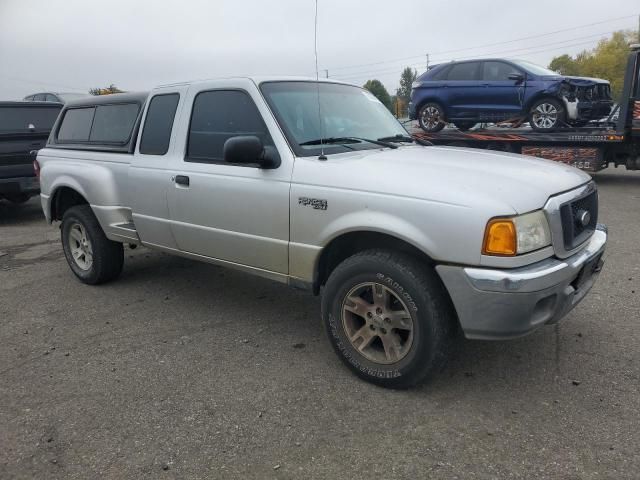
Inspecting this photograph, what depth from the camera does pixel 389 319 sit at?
9.95ft

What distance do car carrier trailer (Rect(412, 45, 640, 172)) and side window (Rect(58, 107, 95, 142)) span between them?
276 inches

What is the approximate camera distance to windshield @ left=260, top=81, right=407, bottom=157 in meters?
3.50

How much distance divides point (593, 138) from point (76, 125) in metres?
9.41

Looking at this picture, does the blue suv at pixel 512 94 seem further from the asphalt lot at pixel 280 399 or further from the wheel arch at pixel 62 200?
the wheel arch at pixel 62 200

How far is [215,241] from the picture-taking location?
12.7 feet

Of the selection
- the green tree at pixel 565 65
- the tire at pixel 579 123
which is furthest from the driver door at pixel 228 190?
the green tree at pixel 565 65

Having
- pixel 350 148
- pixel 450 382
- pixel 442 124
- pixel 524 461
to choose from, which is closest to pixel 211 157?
pixel 350 148

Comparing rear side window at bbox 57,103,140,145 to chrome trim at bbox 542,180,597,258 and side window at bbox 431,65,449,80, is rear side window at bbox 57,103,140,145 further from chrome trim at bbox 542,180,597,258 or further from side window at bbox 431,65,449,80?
side window at bbox 431,65,449,80

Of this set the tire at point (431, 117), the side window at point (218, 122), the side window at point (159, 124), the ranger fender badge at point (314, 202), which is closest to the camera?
the ranger fender badge at point (314, 202)

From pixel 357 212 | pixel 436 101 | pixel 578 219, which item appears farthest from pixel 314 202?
pixel 436 101

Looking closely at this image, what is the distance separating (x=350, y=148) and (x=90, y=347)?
2.38 metres

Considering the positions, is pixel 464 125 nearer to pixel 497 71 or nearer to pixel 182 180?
pixel 497 71

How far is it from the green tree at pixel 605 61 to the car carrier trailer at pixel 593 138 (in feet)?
136

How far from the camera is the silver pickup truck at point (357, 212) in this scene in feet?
8.80
